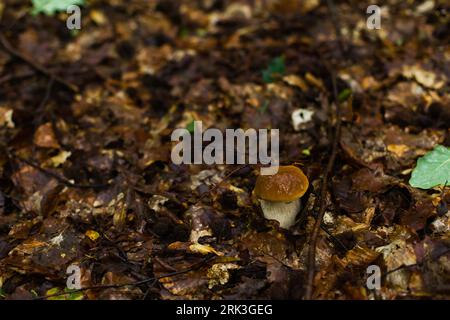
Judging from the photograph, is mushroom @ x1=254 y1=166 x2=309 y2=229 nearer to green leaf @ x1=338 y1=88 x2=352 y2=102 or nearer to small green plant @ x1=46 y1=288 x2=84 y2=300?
small green plant @ x1=46 y1=288 x2=84 y2=300

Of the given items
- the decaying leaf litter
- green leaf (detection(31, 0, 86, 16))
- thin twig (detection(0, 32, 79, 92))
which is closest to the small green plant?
the decaying leaf litter

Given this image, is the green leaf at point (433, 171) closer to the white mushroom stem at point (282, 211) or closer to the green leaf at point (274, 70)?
the white mushroom stem at point (282, 211)

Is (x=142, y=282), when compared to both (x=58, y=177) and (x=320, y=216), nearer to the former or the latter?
(x=320, y=216)

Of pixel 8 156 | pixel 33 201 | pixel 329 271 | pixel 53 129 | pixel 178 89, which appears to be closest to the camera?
pixel 329 271

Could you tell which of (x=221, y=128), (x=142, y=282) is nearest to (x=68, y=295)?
(x=142, y=282)

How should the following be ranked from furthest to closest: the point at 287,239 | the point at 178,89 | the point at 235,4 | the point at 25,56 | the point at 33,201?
1. the point at 235,4
2. the point at 25,56
3. the point at 178,89
4. the point at 33,201
5. the point at 287,239
